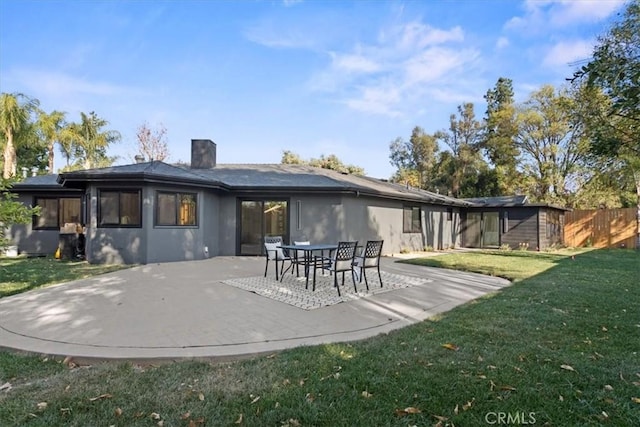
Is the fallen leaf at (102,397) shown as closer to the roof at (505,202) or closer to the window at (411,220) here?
the window at (411,220)

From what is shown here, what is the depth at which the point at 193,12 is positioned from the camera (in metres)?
10.7

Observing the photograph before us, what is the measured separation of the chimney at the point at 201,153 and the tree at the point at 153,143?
48.9 feet

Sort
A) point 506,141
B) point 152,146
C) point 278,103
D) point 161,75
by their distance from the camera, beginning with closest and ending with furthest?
point 161,75, point 278,103, point 506,141, point 152,146

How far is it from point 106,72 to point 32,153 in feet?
62.8

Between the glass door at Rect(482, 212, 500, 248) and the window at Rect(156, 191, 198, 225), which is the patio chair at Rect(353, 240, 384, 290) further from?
the glass door at Rect(482, 212, 500, 248)

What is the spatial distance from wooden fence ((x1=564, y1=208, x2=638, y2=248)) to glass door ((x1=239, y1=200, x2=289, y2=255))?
56.5ft

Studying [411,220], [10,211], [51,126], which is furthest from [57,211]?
[51,126]

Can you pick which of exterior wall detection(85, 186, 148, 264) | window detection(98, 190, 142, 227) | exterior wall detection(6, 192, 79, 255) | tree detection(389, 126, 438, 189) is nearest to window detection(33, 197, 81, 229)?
exterior wall detection(6, 192, 79, 255)

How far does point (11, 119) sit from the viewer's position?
19125mm

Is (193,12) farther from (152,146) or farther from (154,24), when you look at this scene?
(152,146)

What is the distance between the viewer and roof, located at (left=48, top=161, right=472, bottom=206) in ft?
33.1

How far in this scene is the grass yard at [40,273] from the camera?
6973 mm

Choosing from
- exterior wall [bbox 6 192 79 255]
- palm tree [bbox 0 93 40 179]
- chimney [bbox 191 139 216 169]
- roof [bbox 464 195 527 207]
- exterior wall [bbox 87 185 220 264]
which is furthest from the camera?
palm tree [bbox 0 93 40 179]

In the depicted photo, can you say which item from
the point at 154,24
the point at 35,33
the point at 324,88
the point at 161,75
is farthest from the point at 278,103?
the point at 35,33
